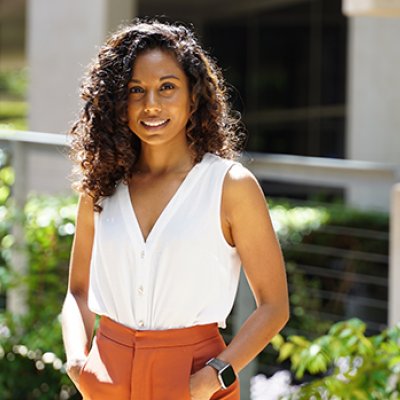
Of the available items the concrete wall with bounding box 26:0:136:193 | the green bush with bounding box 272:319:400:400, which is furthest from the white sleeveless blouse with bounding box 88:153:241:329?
the concrete wall with bounding box 26:0:136:193

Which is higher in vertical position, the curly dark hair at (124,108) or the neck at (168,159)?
the curly dark hair at (124,108)

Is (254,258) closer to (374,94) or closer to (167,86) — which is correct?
(167,86)

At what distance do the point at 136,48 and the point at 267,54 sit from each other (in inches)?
498

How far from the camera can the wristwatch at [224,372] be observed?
265cm

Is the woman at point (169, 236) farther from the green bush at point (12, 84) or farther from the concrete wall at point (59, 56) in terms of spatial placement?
the green bush at point (12, 84)

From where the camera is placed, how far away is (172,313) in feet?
8.92

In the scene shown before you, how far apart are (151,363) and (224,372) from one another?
0.19m

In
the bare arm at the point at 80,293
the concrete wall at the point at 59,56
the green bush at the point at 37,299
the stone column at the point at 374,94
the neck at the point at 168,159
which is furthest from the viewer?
the concrete wall at the point at 59,56

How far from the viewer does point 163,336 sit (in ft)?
8.86

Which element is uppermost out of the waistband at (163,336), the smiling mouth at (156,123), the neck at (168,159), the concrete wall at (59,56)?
the concrete wall at (59,56)

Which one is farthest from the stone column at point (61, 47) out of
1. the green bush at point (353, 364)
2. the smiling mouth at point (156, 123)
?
the smiling mouth at point (156, 123)

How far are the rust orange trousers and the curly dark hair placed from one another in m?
0.43

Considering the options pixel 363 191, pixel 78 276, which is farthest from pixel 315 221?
pixel 78 276

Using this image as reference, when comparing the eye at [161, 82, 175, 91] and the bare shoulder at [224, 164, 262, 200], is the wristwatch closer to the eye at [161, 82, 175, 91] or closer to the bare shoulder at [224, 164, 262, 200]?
the bare shoulder at [224, 164, 262, 200]
